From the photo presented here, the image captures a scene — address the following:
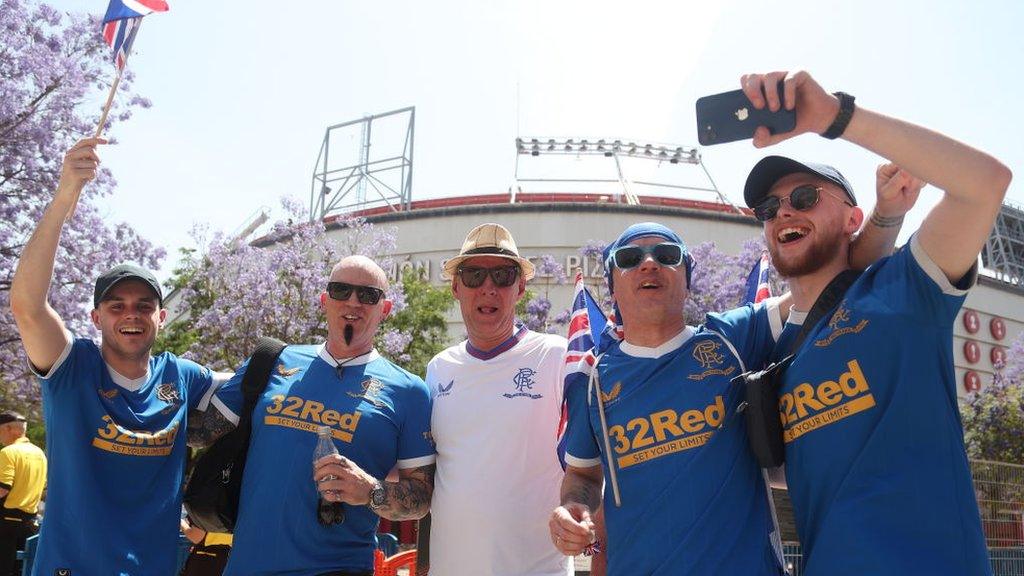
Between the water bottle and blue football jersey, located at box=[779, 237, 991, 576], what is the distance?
7.12 ft

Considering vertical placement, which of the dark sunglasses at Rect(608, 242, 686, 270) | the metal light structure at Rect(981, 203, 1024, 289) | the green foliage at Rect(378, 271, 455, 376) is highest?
the metal light structure at Rect(981, 203, 1024, 289)

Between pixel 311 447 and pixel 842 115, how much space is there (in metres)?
2.97

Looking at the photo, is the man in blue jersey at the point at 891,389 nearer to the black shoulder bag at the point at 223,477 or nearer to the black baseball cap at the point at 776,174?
the black baseball cap at the point at 776,174

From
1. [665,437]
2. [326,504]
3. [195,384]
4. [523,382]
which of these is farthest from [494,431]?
[195,384]

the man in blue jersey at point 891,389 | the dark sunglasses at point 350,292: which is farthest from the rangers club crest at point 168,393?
the man in blue jersey at point 891,389

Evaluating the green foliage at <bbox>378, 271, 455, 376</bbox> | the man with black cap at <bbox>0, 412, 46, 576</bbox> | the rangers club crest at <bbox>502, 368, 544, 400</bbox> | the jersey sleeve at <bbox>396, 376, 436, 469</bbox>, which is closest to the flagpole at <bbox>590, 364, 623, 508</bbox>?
the rangers club crest at <bbox>502, 368, 544, 400</bbox>

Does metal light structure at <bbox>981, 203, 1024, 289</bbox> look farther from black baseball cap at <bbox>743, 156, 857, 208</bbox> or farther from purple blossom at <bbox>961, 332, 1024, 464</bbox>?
black baseball cap at <bbox>743, 156, 857, 208</bbox>

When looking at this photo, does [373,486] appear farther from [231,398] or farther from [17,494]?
[17,494]

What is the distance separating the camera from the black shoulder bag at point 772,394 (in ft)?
10.2

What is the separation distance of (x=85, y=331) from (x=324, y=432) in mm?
13026

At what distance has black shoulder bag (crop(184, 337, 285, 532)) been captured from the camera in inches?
171

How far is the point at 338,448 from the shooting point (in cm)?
431

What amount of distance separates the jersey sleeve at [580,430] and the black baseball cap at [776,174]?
103 cm

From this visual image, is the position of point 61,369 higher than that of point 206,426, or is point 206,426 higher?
point 61,369
